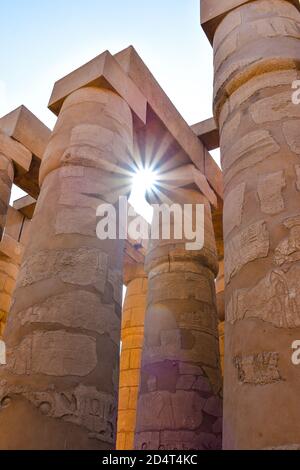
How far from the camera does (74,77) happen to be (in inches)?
227

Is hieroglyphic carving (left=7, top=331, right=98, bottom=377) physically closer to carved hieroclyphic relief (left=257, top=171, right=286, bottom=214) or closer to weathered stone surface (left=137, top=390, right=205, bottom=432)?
carved hieroclyphic relief (left=257, top=171, right=286, bottom=214)

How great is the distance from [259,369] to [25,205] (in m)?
9.33

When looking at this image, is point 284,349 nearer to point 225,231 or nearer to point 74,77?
point 225,231

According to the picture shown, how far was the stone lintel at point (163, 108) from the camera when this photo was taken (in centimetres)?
634

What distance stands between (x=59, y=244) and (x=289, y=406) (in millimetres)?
2535

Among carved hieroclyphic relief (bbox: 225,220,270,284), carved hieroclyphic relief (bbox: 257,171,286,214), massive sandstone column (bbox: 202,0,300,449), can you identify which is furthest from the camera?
carved hieroclyphic relief (bbox: 257,171,286,214)

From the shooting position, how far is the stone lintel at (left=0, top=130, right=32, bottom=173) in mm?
7213

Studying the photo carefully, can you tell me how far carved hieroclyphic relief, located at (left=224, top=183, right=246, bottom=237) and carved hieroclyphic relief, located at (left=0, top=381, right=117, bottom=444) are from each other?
66.7 inches

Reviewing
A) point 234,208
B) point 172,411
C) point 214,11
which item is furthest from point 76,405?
point 214,11

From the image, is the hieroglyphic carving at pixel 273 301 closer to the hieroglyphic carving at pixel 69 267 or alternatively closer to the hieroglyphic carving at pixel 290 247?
the hieroglyphic carving at pixel 290 247

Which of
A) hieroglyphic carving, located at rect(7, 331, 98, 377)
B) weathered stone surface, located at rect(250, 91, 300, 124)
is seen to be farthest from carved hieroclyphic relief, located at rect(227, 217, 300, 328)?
hieroglyphic carving, located at rect(7, 331, 98, 377)

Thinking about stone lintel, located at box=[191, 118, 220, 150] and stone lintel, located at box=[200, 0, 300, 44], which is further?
stone lintel, located at box=[191, 118, 220, 150]

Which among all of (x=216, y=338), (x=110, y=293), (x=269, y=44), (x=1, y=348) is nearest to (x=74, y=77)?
(x=269, y=44)

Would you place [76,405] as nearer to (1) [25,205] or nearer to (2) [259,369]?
(2) [259,369]
